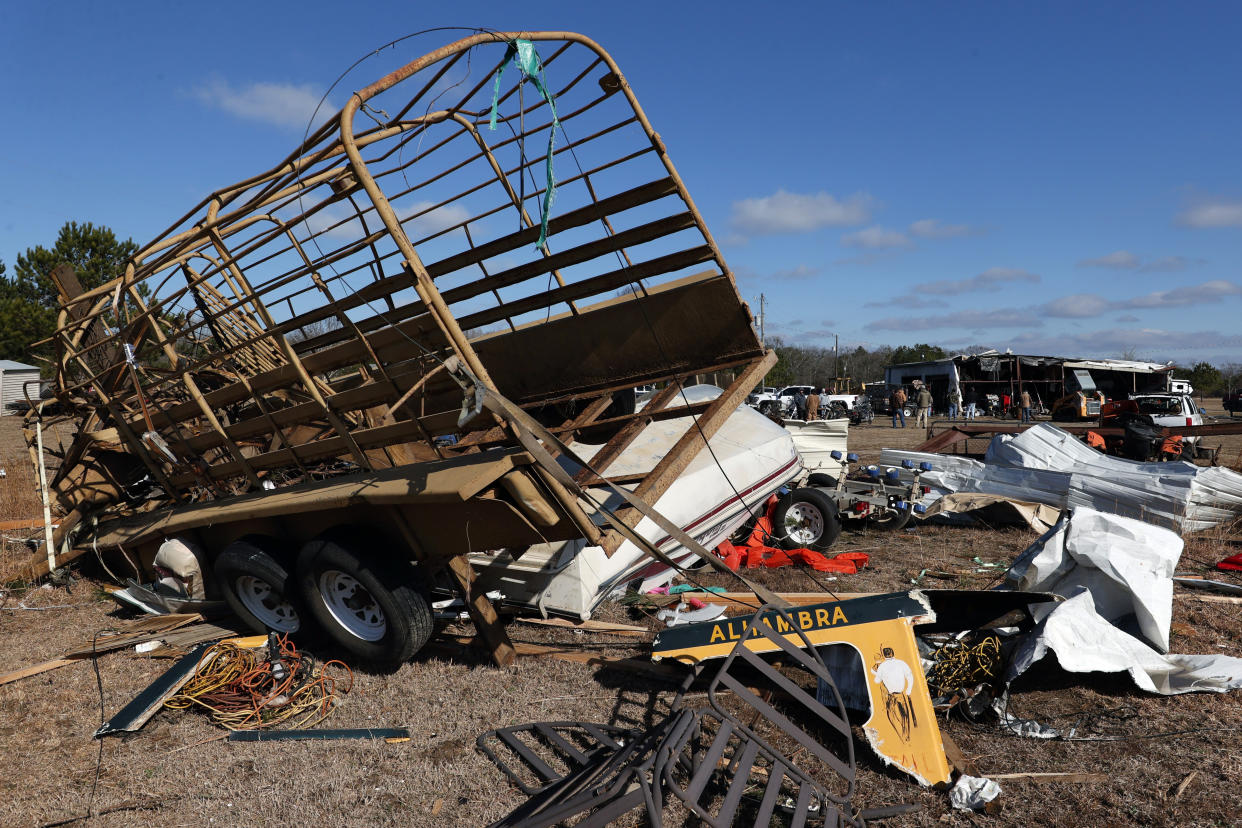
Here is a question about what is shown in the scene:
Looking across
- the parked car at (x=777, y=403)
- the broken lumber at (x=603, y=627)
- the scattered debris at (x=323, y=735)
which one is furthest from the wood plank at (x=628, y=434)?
the parked car at (x=777, y=403)

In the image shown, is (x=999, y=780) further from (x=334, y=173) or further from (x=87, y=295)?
(x=87, y=295)

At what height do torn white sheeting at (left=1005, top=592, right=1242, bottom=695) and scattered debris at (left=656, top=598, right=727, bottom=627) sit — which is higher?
torn white sheeting at (left=1005, top=592, right=1242, bottom=695)

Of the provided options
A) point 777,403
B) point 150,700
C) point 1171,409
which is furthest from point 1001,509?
point 777,403

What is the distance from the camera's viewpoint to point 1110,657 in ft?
13.2

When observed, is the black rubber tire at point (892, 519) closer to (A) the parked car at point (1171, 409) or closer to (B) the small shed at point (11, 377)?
(A) the parked car at point (1171, 409)

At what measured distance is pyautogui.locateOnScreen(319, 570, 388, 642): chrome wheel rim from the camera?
4723mm

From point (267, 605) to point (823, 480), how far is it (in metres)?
5.96

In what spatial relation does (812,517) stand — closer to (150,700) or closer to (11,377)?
(150,700)

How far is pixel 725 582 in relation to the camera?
22.2 feet

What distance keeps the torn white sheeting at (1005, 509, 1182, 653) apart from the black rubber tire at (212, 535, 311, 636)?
→ 469 cm

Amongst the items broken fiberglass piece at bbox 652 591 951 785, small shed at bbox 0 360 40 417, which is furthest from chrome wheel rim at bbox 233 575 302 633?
small shed at bbox 0 360 40 417

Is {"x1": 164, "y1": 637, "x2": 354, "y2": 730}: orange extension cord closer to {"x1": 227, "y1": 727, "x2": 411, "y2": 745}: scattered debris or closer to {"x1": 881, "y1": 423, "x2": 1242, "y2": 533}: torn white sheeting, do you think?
{"x1": 227, "y1": 727, "x2": 411, "y2": 745}: scattered debris

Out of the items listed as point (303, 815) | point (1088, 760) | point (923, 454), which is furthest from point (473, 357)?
point (923, 454)

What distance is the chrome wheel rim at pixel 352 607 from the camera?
4723mm
